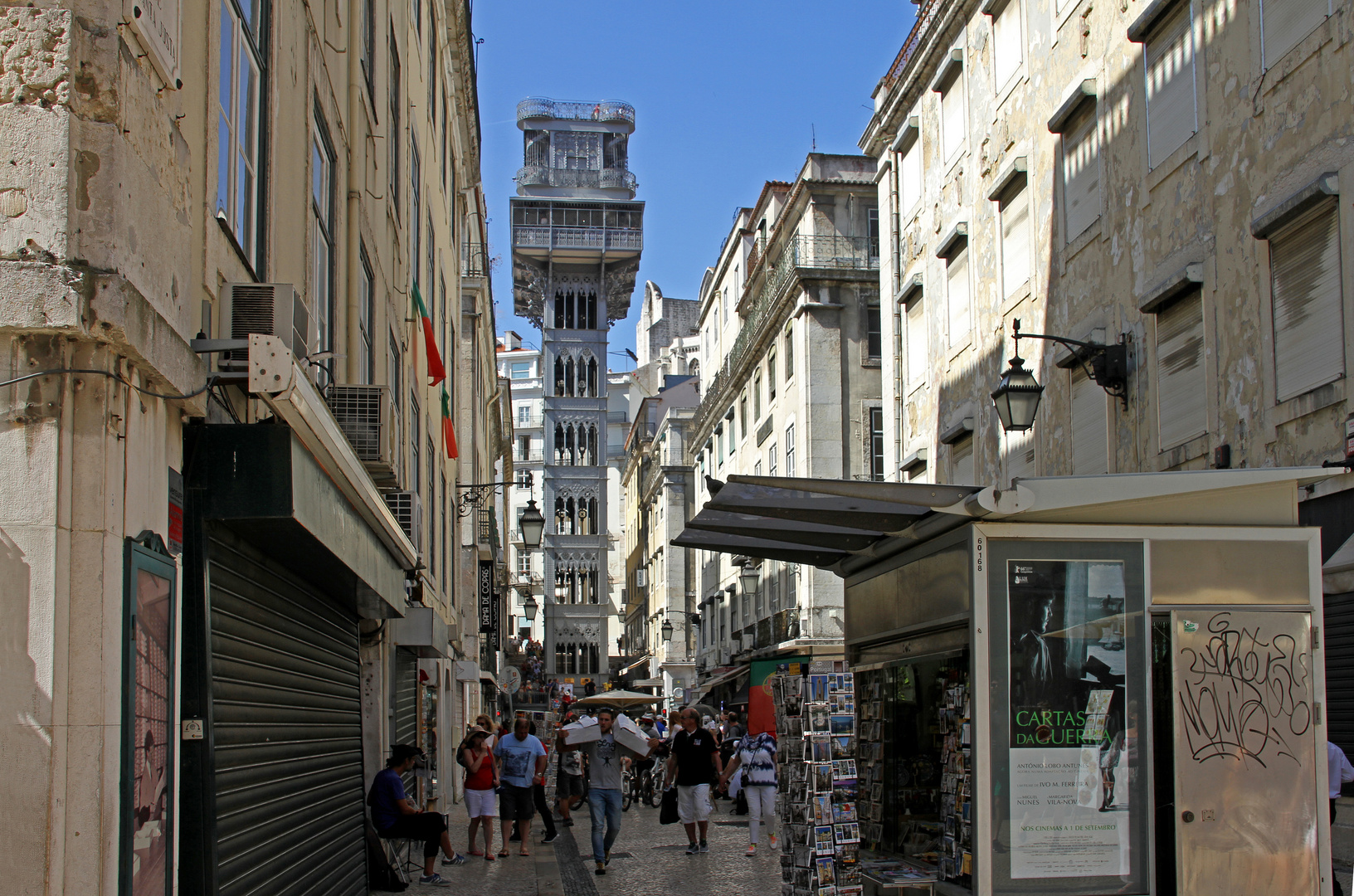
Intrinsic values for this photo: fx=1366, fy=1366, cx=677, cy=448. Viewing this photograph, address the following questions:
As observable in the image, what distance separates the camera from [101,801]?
14.5 ft

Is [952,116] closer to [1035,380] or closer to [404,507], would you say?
[1035,380]

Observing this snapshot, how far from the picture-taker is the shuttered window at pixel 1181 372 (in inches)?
541

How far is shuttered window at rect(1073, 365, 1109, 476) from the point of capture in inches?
629

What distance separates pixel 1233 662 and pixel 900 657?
2.52 metres

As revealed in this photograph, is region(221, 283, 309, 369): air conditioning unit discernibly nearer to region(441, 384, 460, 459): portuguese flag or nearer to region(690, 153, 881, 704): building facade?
region(441, 384, 460, 459): portuguese flag

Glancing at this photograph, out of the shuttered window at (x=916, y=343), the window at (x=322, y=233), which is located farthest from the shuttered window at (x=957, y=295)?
the window at (x=322, y=233)

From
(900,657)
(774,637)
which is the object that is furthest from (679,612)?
(900,657)

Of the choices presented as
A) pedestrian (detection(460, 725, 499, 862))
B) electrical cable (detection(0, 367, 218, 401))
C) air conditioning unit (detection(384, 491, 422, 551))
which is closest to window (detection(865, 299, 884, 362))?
pedestrian (detection(460, 725, 499, 862))

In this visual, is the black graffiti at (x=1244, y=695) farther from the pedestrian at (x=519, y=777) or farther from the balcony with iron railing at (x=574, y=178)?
the balcony with iron railing at (x=574, y=178)

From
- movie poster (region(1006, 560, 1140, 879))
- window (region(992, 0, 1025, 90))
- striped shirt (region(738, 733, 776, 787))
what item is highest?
window (region(992, 0, 1025, 90))

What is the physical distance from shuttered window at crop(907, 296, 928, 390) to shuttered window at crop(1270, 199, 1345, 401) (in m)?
10.9

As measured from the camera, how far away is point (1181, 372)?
14.1 m

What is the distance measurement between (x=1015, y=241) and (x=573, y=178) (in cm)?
7821

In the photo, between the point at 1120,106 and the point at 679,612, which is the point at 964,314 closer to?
the point at 1120,106
